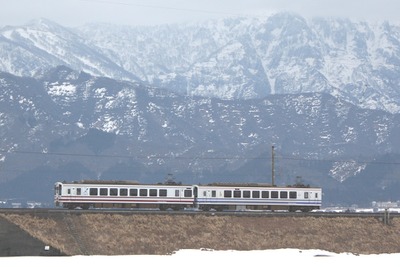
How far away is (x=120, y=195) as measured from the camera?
122 metres

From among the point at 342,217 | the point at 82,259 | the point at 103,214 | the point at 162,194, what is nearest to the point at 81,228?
the point at 103,214

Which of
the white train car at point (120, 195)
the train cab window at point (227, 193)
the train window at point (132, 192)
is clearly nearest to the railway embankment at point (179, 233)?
the train cab window at point (227, 193)

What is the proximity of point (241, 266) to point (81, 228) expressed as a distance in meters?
22.4

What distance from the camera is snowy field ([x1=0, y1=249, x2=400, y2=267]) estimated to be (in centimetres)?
9012

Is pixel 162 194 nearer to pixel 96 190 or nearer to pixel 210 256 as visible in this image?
pixel 96 190

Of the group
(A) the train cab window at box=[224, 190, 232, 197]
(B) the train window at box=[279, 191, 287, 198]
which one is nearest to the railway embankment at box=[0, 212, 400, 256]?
(B) the train window at box=[279, 191, 287, 198]

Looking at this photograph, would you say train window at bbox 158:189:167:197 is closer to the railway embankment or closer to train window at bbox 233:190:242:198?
train window at bbox 233:190:242:198

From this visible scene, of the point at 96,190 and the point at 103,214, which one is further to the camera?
the point at 96,190

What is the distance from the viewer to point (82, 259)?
93.3 m

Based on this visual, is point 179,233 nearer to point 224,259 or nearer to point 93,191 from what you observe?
point 224,259

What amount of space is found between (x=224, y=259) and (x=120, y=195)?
97.8ft

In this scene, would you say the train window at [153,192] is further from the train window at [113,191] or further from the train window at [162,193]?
the train window at [113,191]

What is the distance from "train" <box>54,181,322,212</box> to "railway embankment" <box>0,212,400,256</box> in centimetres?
1141

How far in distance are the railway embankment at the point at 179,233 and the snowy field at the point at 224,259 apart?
8.76 ft
